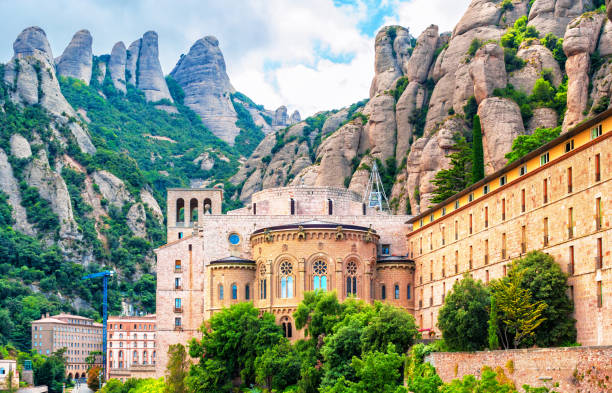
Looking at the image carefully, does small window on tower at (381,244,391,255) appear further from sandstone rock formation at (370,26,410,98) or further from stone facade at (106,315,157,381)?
stone facade at (106,315,157,381)

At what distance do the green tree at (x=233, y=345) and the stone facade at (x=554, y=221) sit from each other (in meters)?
14.9

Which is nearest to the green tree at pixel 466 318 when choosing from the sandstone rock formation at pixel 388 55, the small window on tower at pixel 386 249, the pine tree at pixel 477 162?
the small window on tower at pixel 386 249

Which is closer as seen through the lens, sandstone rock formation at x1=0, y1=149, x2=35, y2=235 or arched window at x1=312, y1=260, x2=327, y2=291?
arched window at x1=312, y1=260, x2=327, y2=291

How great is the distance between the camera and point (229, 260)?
77125mm

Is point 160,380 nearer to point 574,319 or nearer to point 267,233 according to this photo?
point 267,233

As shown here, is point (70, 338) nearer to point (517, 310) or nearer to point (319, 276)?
point (319, 276)

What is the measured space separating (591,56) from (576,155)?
6078 cm

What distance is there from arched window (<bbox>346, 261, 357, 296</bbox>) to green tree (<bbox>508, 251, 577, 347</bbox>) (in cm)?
2789

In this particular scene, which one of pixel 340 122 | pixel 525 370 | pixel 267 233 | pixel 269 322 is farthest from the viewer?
pixel 340 122

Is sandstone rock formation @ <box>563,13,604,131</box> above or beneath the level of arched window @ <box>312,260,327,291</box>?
above

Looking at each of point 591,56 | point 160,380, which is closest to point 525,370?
point 160,380

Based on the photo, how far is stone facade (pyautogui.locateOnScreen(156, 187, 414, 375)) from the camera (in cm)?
7431

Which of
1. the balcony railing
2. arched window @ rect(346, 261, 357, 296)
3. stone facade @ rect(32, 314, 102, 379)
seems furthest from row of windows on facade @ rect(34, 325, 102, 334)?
the balcony railing

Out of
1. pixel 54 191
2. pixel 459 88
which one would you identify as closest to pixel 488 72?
pixel 459 88
